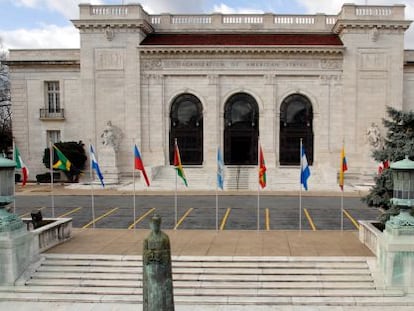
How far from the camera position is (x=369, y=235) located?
49.3 feet

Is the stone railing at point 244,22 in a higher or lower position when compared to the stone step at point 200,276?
higher

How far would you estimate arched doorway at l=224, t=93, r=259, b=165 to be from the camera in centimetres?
4072

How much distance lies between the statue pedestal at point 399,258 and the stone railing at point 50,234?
36.0 feet

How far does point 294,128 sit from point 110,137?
17.5 m

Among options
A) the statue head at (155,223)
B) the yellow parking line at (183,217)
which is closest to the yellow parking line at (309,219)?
the yellow parking line at (183,217)

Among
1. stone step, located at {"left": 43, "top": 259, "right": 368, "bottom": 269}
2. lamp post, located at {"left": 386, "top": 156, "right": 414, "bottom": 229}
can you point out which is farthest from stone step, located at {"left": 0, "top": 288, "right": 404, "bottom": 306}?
lamp post, located at {"left": 386, "top": 156, "right": 414, "bottom": 229}

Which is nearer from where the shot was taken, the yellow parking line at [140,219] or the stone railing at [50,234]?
the stone railing at [50,234]

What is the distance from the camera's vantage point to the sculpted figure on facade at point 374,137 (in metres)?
37.5

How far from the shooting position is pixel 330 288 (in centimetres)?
1216

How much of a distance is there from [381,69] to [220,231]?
93.2ft

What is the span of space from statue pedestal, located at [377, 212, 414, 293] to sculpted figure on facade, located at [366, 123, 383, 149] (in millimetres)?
27138

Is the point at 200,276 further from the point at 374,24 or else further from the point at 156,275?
the point at 374,24

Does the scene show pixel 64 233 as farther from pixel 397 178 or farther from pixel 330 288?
pixel 397 178

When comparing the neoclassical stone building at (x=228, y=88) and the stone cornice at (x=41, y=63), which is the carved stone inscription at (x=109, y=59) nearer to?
the neoclassical stone building at (x=228, y=88)
